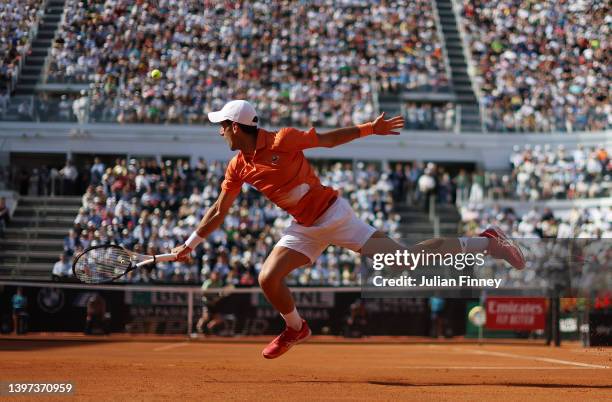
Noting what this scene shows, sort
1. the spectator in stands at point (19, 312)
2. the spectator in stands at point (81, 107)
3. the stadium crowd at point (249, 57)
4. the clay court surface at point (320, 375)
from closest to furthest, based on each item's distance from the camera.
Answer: the clay court surface at point (320, 375) → the spectator in stands at point (19, 312) → the spectator in stands at point (81, 107) → the stadium crowd at point (249, 57)

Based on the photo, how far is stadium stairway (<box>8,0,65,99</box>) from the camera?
38.7 metres

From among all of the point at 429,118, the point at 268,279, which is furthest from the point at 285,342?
the point at 429,118

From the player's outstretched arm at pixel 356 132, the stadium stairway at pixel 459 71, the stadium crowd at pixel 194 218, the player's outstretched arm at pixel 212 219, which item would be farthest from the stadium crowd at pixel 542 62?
the player's outstretched arm at pixel 356 132

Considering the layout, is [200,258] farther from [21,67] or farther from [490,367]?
[490,367]

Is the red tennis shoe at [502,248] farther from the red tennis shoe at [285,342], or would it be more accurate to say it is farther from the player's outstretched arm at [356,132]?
the red tennis shoe at [285,342]

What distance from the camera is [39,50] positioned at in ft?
132

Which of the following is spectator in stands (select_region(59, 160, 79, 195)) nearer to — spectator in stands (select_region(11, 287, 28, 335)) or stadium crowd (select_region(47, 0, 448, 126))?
stadium crowd (select_region(47, 0, 448, 126))

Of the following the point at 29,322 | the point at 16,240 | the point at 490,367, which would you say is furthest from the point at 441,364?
the point at 16,240

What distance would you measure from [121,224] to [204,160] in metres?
5.43

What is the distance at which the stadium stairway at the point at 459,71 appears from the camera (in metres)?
38.0

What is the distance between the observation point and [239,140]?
1099 centimetres

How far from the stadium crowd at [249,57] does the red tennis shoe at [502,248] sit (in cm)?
2444

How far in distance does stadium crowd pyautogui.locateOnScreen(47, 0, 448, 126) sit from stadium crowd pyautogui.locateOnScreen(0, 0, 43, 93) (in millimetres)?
1394

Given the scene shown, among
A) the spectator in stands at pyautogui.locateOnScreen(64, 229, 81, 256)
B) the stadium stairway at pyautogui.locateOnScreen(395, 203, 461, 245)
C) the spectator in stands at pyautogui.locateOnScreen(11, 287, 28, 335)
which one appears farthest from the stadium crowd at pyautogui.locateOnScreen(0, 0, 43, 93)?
the stadium stairway at pyautogui.locateOnScreen(395, 203, 461, 245)
